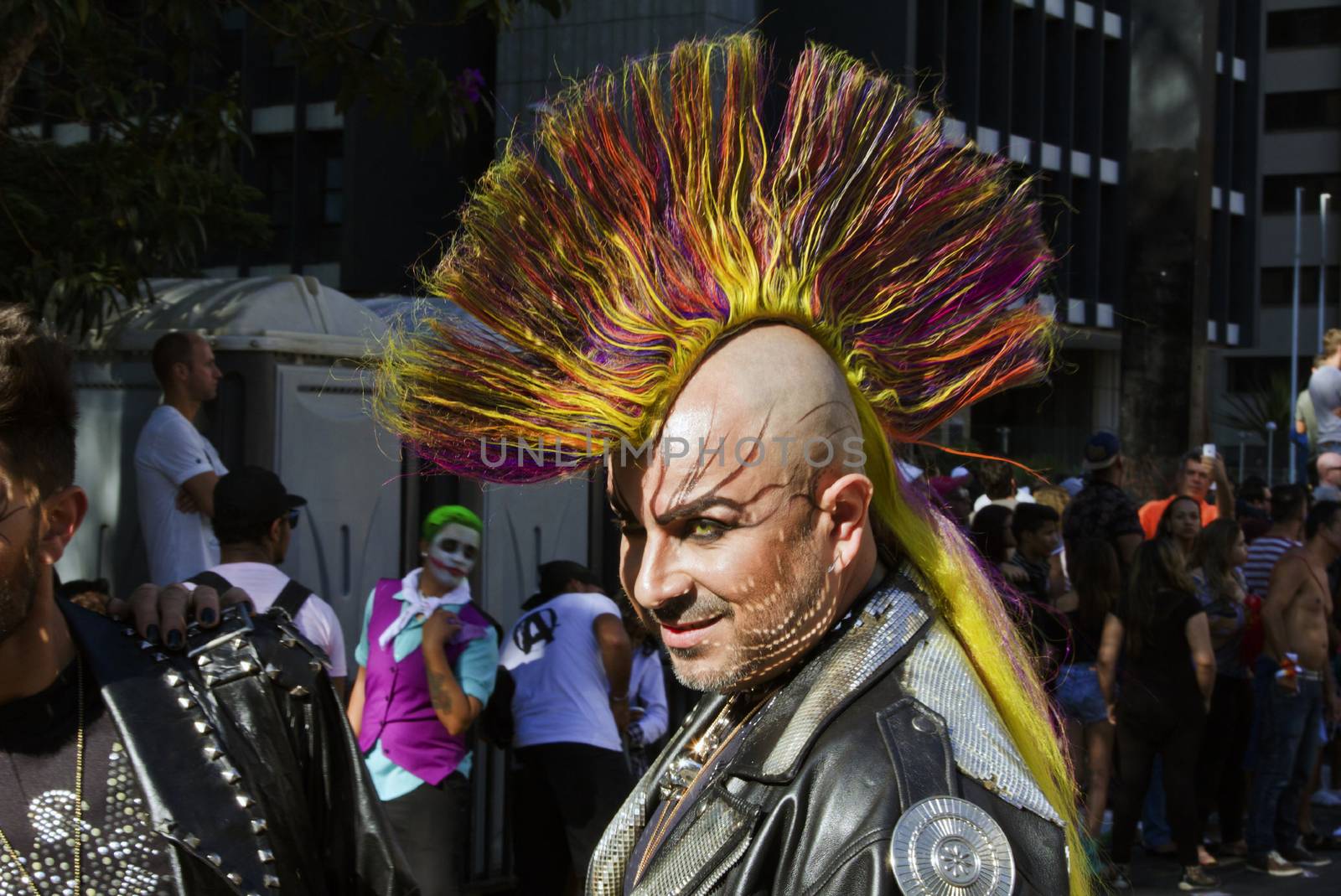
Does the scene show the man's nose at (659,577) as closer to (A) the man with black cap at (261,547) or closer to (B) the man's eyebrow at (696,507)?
(B) the man's eyebrow at (696,507)

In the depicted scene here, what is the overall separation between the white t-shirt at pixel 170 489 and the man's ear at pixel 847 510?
411 cm

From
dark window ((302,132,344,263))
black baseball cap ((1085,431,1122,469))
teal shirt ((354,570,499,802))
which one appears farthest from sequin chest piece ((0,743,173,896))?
dark window ((302,132,344,263))

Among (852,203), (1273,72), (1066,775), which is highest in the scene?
(1273,72)

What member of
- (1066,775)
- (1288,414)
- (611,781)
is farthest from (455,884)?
(1288,414)

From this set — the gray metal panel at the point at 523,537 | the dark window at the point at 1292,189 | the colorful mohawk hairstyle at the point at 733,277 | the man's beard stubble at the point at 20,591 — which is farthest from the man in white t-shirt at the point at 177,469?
the dark window at the point at 1292,189

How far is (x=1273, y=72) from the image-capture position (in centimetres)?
4475

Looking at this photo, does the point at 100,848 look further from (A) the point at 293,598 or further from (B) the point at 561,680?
(B) the point at 561,680

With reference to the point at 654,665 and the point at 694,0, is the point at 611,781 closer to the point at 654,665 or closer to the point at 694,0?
the point at 654,665

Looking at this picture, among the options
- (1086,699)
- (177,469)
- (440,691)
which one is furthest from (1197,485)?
(177,469)

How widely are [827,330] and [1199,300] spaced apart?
664cm

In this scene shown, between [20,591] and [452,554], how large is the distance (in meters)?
3.12

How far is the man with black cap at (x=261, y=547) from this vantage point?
4.42 m

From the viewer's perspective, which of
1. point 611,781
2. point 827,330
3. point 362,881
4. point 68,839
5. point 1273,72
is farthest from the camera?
point 1273,72

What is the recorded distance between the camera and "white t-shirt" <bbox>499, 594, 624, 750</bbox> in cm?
543
